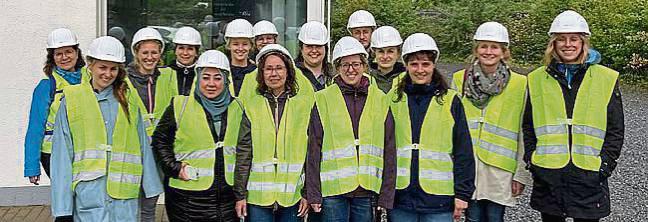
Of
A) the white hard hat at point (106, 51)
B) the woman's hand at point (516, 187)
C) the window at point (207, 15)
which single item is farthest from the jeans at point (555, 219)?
the window at point (207, 15)

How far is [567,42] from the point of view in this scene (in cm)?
487

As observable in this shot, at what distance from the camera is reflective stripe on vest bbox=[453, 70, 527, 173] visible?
16.9 ft

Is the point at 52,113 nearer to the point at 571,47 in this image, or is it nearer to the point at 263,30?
the point at 263,30

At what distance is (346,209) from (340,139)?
45 centimetres

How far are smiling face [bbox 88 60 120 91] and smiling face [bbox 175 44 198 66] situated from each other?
3.78ft

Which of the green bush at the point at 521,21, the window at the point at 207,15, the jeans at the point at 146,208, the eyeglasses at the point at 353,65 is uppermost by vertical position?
the green bush at the point at 521,21

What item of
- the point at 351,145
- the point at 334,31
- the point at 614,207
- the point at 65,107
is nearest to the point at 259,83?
the point at 351,145

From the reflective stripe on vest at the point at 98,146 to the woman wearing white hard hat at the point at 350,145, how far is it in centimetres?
107

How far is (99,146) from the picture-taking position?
4703mm

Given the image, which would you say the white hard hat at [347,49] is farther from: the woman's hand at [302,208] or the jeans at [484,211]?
the jeans at [484,211]

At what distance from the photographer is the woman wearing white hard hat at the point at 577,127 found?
486 centimetres

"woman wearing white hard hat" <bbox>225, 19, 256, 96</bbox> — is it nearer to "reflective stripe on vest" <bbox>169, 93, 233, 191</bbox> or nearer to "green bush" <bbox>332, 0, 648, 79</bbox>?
"reflective stripe on vest" <bbox>169, 93, 233, 191</bbox>

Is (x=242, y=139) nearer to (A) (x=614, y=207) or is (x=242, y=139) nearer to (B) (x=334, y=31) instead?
(A) (x=614, y=207)

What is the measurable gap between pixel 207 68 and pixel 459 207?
1724 millimetres
